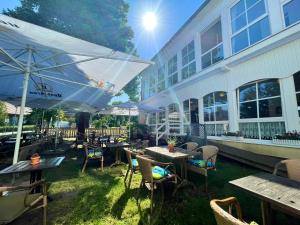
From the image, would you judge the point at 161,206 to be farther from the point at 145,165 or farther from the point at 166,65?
the point at 166,65

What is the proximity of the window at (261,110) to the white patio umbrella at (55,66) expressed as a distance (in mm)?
5091

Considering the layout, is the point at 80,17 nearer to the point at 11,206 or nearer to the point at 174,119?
the point at 174,119

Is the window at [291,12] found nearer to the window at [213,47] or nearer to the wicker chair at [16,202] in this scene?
the window at [213,47]

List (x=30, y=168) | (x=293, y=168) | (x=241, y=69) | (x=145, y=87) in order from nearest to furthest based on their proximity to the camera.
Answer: (x=293, y=168) < (x=30, y=168) < (x=241, y=69) < (x=145, y=87)

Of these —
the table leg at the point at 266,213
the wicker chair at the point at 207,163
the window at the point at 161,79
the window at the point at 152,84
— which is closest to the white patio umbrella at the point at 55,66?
the wicker chair at the point at 207,163

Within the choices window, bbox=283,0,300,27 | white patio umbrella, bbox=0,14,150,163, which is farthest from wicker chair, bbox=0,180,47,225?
window, bbox=283,0,300,27

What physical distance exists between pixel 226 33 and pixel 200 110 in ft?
14.3

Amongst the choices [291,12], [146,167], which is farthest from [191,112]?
[146,167]

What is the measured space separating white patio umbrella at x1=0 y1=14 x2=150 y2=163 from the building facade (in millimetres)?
4949

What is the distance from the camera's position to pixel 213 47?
935 cm

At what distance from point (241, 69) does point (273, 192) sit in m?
6.67

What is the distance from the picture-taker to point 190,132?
392 inches

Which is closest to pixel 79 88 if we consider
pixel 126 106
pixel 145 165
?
pixel 126 106

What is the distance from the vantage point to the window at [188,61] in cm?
1097
